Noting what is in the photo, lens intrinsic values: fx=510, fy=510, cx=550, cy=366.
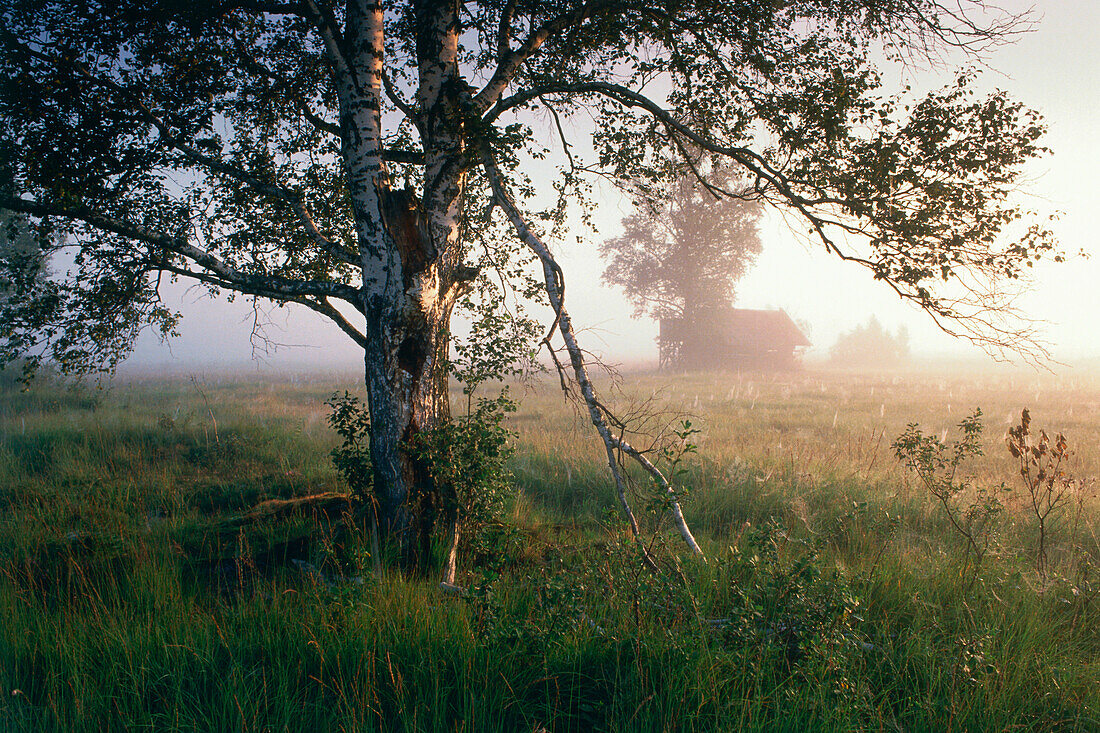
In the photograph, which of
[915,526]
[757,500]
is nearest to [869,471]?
[915,526]

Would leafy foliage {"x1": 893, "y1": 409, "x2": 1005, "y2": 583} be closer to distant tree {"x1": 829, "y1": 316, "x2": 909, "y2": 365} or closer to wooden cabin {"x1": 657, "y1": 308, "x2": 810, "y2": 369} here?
wooden cabin {"x1": 657, "y1": 308, "x2": 810, "y2": 369}

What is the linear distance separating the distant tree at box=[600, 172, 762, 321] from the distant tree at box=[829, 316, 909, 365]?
4740 centimetres

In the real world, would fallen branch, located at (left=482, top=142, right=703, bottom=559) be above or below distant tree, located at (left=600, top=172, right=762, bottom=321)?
below

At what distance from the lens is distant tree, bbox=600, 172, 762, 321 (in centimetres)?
4309

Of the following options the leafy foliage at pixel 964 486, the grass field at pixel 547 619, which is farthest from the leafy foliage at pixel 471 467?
the leafy foliage at pixel 964 486

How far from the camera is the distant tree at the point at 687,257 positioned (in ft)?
141

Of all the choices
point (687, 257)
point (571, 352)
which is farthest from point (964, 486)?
point (687, 257)

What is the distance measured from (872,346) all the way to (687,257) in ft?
197

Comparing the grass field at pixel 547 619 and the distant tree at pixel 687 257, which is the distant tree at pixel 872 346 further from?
the grass field at pixel 547 619

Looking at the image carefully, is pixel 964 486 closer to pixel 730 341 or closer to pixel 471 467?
pixel 471 467

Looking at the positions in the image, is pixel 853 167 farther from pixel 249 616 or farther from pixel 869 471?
pixel 249 616

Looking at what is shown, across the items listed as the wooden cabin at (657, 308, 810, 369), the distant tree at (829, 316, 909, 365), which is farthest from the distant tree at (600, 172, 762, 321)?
the distant tree at (829, 316, 909, 365)

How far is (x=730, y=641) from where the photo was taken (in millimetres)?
3455

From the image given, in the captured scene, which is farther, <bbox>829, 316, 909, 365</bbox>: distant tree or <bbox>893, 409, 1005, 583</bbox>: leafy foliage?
<bbox>829, 316, 909, 365</bbox>: distant tree
